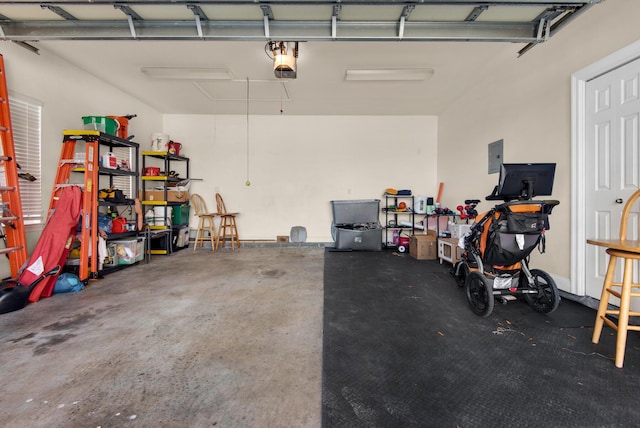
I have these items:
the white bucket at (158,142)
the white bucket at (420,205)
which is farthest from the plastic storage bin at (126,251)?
the white bucket at (420,205)

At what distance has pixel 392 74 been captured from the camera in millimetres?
3986

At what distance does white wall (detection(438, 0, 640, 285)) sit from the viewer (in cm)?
241

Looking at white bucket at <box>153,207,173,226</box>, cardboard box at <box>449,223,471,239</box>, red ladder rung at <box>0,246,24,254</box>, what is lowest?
red ladder rung at <box>0,246,24,254</box>

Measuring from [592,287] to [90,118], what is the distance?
6.24m

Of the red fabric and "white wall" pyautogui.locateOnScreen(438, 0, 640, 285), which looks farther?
the red fabric

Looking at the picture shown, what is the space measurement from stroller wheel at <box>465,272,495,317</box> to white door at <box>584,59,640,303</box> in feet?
3.76

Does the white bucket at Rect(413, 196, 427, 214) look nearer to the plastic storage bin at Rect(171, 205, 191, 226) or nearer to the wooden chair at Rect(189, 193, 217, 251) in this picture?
the wooden chair at Rect(189, 193, 217, 251)

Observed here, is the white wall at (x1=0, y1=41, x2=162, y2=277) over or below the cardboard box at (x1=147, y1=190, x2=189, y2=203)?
over

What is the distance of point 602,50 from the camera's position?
2428mm

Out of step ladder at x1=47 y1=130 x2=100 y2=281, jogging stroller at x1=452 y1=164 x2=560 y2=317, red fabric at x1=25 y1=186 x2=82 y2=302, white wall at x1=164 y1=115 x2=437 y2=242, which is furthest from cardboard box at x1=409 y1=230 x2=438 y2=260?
red fabric at x1=25 y1=186 x2=82 y2=302

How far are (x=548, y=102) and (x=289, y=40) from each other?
2.97 metres

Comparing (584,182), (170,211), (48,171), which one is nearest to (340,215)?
(170,211)

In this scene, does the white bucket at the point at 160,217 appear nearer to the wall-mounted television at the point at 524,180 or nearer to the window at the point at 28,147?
the window at the point at 28,147

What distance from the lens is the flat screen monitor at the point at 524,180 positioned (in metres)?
2.29
